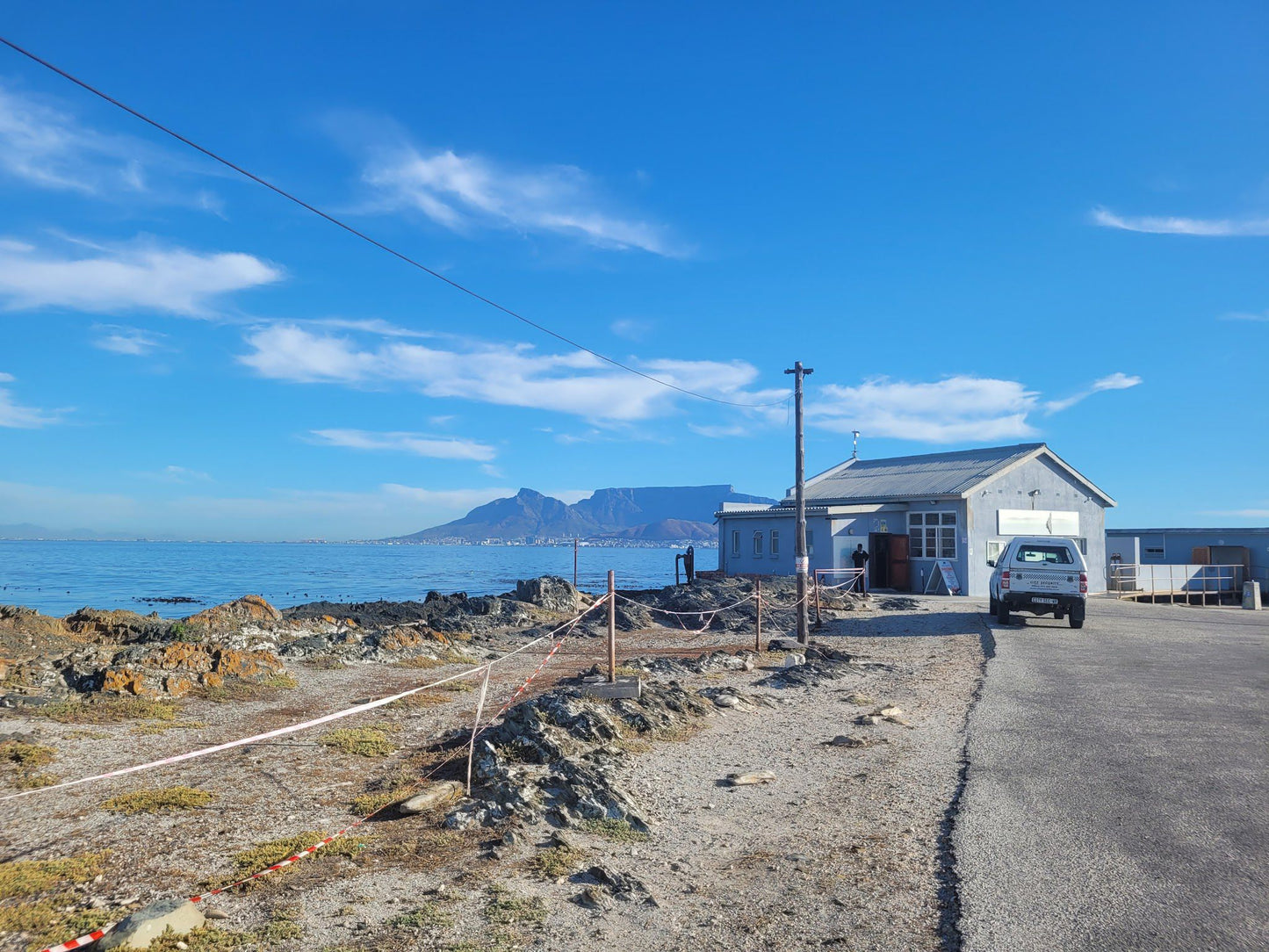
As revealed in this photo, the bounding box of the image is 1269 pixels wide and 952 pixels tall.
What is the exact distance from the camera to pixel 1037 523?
34406 mm

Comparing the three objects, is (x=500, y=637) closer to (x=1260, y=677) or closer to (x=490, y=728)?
(x=490, y=728)

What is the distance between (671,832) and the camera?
6699 mm

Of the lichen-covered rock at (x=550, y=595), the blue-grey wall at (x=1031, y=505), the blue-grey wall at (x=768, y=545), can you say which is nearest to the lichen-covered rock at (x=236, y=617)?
the lichen-covered rock at (x=550, y=595)

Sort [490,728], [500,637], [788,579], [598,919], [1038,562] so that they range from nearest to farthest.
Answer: [598,919]
[490,728]
[1038,562]
[500,637]
[788,579]

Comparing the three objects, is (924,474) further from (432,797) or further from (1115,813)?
(432,797)

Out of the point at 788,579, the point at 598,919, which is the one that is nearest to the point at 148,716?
the point at 598,919

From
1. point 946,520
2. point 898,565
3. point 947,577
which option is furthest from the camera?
point 898,565

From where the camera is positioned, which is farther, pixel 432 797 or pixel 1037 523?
pixel 1037 523

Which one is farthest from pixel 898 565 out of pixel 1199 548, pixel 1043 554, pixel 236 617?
pixel 236 617

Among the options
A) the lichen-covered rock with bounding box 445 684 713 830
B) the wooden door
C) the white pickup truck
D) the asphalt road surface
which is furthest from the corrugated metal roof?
the lichen-covered rock with bounding box 445 684 713 830

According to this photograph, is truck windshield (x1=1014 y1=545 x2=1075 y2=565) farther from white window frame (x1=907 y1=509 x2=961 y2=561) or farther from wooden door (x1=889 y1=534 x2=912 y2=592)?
wooden door (x1=889 y1=534 x2=912 y2=592)

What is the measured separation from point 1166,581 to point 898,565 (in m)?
13.0

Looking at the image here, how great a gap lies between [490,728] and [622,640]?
13.5 meters

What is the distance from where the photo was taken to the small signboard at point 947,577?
32.4 m
